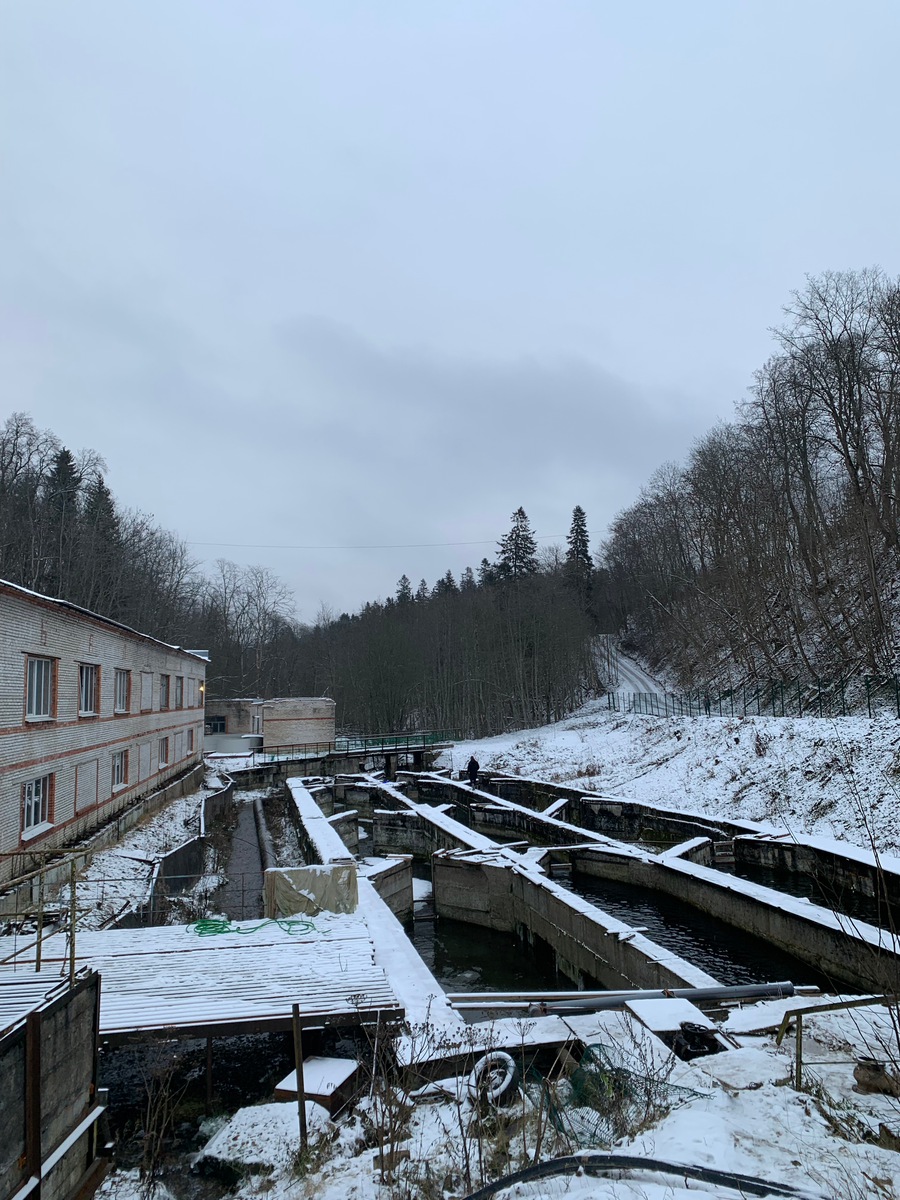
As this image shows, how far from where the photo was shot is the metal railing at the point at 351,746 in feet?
129

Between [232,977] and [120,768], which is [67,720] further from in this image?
[232,977]

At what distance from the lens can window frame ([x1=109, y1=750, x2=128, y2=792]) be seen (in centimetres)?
1930

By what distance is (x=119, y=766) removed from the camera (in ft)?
66.5

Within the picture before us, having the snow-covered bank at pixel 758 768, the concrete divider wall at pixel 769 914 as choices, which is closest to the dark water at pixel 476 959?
the concrete divider wall at pixel 769 914

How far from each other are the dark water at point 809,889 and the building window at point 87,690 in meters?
17.2

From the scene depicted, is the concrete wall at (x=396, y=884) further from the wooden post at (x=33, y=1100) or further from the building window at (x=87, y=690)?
the wooden post at (x=33, y=1100)

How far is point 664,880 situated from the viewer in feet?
52.8

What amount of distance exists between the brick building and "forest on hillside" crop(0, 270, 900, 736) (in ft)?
51.6

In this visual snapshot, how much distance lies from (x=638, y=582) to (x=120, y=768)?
49.6 meters

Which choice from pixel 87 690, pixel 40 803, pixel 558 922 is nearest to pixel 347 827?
pixel 87 690

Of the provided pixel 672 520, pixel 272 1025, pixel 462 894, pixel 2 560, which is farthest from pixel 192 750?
pixel 672 520

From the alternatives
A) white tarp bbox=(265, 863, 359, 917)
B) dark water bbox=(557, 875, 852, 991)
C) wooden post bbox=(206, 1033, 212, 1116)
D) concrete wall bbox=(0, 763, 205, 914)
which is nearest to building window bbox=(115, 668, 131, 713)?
concrete wall bbox=(0, 763, 205, 914)

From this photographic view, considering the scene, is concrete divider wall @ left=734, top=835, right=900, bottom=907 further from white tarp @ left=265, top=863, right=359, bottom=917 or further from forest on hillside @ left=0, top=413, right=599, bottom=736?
forest on hillside @ left=0, top=413, right=599, bottom=736

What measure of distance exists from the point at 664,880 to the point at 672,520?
3763cm
